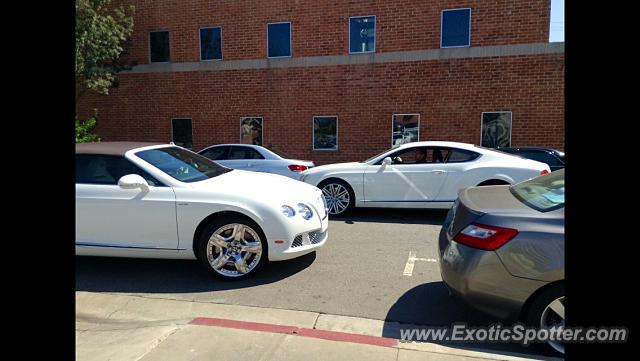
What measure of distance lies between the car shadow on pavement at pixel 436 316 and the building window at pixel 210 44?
11881 mm

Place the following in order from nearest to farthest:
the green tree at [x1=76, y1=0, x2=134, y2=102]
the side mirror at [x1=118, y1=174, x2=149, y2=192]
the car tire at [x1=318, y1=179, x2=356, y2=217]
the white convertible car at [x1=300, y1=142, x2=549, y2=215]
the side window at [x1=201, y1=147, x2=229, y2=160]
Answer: the side mirror at [x1=118, y1=174, x2=149, y2=192] < the white convertible car at [x1=300, y1=142, x2=549, y2=215] < the car tire at [x1=318, y1=179, x2=356, y2=217] < the side window at [x1=201, y1=147, x2=229, y2=160] < the green tree at [x1=76, y1=0, x2=134, y2=102]

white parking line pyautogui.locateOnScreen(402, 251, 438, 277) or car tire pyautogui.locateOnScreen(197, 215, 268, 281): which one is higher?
car tire pyautogui.locateOnScreen(197, 215, 268, 281)

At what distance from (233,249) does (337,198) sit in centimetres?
361

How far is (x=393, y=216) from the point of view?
7766 millimetres

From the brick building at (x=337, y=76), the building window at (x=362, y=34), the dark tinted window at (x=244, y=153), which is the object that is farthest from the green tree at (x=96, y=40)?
the building window at (x=362, y=34)

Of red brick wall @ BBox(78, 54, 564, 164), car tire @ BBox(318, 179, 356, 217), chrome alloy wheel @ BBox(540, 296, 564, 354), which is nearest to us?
chrome alloy wheel @ BBox(540, 296, 564, 354)

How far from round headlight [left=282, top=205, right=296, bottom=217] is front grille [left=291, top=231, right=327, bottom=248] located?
25cm

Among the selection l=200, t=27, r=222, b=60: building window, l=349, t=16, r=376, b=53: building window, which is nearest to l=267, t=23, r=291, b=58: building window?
l=200, t=27, r=222, b=60: building window

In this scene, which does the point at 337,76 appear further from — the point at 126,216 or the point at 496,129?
the point at 126,216

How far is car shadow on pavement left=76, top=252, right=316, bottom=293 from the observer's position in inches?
169

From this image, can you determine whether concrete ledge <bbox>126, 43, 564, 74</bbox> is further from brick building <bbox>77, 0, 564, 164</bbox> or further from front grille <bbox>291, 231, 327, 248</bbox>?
front grille <bbox>291, 231, 327, 248</bbox>

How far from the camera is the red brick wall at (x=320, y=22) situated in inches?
454

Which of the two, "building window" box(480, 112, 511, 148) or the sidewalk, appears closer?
the sidewalk

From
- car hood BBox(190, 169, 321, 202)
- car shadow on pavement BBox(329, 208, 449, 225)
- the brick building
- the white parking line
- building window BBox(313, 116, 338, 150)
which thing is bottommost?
the white parking line
